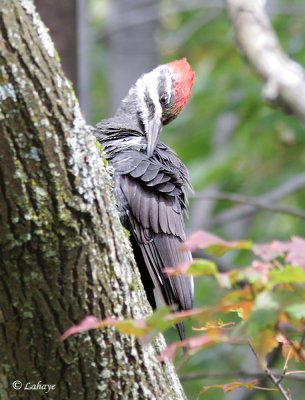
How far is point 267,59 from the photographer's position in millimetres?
3707

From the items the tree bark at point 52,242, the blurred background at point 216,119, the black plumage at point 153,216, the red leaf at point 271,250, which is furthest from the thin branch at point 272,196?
the red leaf at point 271,250

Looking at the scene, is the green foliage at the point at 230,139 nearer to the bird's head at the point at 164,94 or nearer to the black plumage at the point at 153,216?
the bird's head at the point at 164,94

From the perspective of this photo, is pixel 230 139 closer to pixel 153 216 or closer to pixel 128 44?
pixel 128 44

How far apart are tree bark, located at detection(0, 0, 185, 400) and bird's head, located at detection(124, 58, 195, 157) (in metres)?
2.07

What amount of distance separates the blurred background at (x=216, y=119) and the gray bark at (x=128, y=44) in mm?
10

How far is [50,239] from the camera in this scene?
2.12 meters

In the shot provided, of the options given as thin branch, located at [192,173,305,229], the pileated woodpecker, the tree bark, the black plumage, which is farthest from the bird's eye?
the tree bark

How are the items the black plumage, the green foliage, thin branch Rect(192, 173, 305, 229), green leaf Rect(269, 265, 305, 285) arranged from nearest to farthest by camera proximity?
green leaf Rect(269, 265, 305, 285), the black plumage, the green foliage, thin branch Rect(192, 173, 305, 229)

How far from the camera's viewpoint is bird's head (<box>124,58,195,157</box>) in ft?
14.5

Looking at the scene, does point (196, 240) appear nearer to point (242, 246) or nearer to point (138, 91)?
point (242, 246)

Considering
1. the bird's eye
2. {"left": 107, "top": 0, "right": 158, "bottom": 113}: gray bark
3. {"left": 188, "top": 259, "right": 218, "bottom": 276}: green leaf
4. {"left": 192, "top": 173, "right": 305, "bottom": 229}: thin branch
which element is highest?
{"left": 107, "top": 0, "right": 158, "bottom": 113}: gray bark

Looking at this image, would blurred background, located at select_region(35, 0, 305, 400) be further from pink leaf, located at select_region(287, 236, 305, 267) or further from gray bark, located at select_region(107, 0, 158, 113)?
pink leaf, located at select_region(287, 236, 305, 267)

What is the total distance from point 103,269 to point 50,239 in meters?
0.22

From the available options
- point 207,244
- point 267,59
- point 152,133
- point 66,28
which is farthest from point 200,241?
point 66,28
